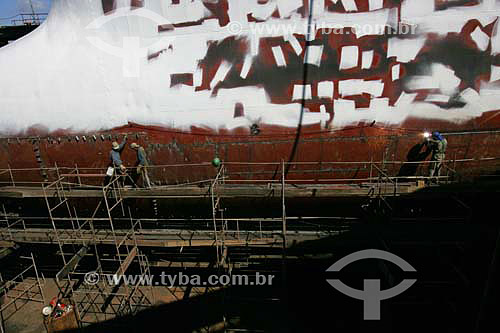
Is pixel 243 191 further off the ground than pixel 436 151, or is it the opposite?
pixel 436 151

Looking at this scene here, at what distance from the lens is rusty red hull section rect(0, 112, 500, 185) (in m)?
7.75

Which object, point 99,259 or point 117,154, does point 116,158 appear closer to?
point 117,154

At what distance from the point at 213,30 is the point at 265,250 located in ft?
21.3

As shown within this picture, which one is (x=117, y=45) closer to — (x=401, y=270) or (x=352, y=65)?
(x=352, y=65)

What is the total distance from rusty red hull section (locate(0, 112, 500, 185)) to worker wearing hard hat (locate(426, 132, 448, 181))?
0.72ft

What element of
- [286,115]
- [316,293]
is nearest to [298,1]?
[286,115]

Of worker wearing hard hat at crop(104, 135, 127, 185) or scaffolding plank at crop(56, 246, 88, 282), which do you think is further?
worker wearing hard hat at crop(104, 135, 127, 185)

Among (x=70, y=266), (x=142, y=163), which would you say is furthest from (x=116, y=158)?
(x=70, y=266)

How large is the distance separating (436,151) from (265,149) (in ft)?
13.3

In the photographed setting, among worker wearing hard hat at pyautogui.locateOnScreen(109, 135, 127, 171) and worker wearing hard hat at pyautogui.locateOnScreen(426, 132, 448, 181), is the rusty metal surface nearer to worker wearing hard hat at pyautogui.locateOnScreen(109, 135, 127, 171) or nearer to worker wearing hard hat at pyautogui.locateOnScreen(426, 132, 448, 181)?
worker wearing hard hat at pyautogui.locateOnScreen(109, 135, 127, 171)

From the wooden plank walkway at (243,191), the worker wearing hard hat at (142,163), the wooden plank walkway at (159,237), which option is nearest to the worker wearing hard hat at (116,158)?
the worker wearing hard hat at (142,163)

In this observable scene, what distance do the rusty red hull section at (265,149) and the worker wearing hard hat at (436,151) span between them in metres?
0.22

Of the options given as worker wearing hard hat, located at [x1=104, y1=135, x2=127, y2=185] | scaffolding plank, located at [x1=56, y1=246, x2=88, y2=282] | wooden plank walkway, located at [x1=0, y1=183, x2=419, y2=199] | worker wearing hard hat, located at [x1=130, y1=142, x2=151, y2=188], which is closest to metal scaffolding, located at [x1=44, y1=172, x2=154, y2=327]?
scaffolding plank, located at [x1=56, y1=246, x2=88, y2=282]

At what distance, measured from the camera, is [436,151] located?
24.9ft
